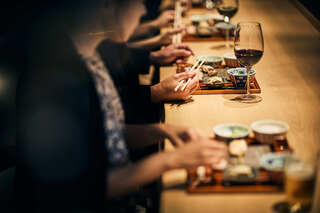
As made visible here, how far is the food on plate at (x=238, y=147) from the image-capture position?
1309 millimetres

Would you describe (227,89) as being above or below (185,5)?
below

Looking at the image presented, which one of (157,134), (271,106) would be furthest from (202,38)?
(157,134)

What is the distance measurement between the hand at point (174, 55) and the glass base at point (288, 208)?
147 cm

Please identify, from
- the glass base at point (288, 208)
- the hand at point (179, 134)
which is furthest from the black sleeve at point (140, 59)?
the glass base at point (288, 208)

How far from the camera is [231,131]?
58.0 inches

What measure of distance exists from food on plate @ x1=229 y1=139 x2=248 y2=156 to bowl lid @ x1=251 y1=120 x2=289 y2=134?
0.09m

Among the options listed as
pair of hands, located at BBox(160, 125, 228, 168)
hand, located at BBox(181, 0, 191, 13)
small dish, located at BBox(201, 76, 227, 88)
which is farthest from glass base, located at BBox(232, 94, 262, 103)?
hand, located at BBox(181, 0, 191, 13)

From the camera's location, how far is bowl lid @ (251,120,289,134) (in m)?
1.41

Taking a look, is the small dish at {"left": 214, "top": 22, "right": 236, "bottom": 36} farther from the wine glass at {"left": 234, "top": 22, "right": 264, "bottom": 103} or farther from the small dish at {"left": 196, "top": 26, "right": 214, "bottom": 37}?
the wine glass at {"left": 234, "top": 22, "right": 264, "bottom": 103}

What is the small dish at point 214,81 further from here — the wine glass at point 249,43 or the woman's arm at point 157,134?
the woman's arm at point 157,134

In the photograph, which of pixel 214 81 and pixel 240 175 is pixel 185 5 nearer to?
pixel 214 81

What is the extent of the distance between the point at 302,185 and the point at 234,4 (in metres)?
1.90

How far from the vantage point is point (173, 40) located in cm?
295

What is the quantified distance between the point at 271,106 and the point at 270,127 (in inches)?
13.5
